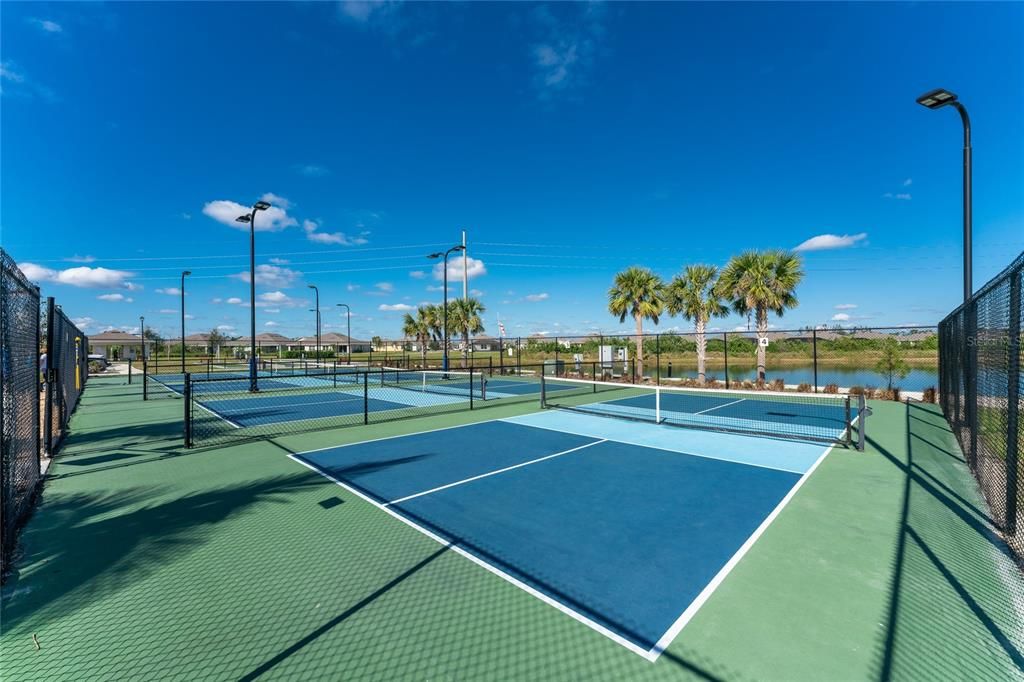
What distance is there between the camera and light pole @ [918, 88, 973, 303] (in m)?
8.52

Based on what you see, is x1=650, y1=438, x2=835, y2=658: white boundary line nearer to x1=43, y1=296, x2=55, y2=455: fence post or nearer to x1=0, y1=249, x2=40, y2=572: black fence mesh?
→ x1=0, y1=249, x2=40, y2=572: black fence mesh

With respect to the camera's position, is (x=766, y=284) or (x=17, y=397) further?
(x=766, y=284)

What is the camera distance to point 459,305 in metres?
43.5

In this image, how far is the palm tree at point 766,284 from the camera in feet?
72.2

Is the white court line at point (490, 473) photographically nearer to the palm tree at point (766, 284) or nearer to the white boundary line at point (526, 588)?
the white boundary line at point (526, 588)

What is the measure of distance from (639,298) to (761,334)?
7783mm

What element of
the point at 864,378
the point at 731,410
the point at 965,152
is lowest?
Answer: the point at 731,410

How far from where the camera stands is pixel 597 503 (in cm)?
598

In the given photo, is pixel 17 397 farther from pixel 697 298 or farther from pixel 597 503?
pixel 697 298

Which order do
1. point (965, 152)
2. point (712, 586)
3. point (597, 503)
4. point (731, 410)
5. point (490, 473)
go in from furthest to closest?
point (731, 410), point (965, 152), point (490, 473), point (597, 503), point (712, 586)

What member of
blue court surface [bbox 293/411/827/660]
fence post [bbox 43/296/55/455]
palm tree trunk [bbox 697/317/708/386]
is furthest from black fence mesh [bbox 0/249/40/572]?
palm tree trunk [bbox 697/317/708/386]

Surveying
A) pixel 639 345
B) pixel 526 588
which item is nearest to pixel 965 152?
pixel 526 588

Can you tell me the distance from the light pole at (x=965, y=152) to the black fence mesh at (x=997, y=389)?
85cm

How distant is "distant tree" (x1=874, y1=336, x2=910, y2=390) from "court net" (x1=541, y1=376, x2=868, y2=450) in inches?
214
